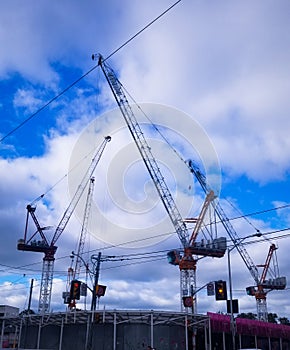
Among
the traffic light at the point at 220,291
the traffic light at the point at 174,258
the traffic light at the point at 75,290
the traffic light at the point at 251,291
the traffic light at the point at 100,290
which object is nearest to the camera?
the traffic light at the point at 220,291

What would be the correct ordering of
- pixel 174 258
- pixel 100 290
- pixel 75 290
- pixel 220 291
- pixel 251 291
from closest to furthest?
pixel 220 291 < pixel 75 290 < pixel 100 290 < pixel 174 258 < pixel 251 291

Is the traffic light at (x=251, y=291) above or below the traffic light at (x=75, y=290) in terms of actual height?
above

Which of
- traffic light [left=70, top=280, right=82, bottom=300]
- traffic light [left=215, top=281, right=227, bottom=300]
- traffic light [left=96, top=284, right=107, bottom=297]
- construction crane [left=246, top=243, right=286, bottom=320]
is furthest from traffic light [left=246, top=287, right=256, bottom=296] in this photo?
traffic light [left=70, top=280, right=82, bottom=300]

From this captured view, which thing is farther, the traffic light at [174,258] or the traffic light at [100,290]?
the traffic light at [174,258]

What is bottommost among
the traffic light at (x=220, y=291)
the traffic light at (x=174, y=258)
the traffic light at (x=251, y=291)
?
the traffic light at (x=220, y=291)

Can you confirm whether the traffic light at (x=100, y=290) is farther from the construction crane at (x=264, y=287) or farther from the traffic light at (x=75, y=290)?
the construction crane at (x=264, y=287)

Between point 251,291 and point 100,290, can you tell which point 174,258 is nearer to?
point 251,291

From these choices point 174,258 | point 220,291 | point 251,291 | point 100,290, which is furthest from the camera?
point 251,291

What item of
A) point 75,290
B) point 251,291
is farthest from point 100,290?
point 251,291

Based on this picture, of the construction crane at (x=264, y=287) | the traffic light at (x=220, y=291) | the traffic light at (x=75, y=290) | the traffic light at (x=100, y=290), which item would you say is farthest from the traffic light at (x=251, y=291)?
the traffic light at (x=75, y=290)

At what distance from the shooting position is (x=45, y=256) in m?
108

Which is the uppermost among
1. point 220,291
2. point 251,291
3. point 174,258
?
point 174,258

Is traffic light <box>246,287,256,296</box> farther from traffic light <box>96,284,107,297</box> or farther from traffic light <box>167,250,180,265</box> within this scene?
traffic light <box>96,284,107,297</box>

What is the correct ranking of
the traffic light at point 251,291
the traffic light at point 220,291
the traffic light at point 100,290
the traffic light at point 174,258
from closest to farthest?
the traffic light at point 220,291
the traffic light at point 100,290
the traffic light at point 174,258
the traffic light at point 251,291
